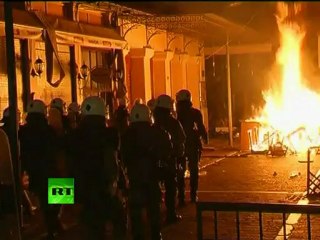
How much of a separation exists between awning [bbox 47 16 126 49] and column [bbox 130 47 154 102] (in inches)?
68.8

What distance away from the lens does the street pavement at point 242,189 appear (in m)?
10.4

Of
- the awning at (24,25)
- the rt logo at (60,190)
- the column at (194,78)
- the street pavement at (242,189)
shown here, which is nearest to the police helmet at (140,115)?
the rt logo at (60,190)

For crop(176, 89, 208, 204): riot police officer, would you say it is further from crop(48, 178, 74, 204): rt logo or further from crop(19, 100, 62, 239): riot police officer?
crop(48, 178, 74, 204): rt logo

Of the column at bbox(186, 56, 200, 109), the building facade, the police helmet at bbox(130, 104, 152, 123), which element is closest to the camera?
the police helmet at bbox(130, 104, 152, 123)

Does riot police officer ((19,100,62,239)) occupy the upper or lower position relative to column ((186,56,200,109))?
lower

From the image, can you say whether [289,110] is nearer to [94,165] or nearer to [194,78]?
[194,78]

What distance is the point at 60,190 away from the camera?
733 centimetres

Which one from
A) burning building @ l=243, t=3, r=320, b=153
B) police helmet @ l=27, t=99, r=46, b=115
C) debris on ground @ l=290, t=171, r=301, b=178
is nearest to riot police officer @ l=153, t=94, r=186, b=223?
police helmet @ l=27, t=99, r=46, b=115

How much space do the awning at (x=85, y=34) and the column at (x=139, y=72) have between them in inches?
68.8

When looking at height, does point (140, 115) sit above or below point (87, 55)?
below

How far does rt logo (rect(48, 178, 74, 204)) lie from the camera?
7324mm

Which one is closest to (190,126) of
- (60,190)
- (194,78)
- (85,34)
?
(60,190)

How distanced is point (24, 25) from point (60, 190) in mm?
Answer: 8082

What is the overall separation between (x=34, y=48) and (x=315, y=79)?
18.5m
